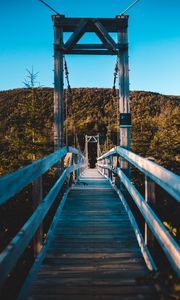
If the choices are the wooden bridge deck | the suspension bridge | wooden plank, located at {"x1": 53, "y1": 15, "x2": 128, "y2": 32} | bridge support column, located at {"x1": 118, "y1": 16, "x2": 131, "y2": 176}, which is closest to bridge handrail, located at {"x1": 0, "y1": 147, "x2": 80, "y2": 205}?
the suspension bridge

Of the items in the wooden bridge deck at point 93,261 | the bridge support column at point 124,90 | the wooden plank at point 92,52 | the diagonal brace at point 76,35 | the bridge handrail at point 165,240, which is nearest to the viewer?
the bridge handrail at point 165,240

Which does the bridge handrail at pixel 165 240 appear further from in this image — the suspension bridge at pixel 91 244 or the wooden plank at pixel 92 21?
the wooden plank at pixel 92 21

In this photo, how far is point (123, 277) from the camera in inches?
99.8

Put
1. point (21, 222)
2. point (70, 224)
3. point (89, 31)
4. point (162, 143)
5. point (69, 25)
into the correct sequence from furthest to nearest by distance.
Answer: point (162, 143), point (89, 31), point (69, 25), point (21, 222), point (70, 224)

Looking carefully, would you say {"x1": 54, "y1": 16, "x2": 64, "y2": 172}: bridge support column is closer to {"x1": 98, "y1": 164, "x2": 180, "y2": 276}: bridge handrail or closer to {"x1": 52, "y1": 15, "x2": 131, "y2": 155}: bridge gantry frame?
{"x1": 52, "y1": 15, "x2": 131, "y2": 155}: bridge gantry frame

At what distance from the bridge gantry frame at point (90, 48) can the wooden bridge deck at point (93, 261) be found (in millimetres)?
2218

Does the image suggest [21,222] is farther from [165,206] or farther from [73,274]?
[165,206]

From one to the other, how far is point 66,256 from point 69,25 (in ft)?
17.5

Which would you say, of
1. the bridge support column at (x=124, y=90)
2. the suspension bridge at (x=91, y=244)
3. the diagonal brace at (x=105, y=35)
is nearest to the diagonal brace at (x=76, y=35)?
the diagonal brace at (x=105, y=35)

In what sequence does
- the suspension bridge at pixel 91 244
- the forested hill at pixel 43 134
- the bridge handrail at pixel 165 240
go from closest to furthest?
1. the bridge handrail at pixel 165 240
2. the suspension bridge at pixel 91 244
3. the forested hill at pixel 43 134

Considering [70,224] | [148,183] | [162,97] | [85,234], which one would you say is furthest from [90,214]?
[162,97]

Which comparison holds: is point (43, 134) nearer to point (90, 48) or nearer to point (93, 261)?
point (90, 48)

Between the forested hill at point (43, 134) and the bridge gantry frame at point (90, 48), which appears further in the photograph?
the forested hill at point (43, 134)

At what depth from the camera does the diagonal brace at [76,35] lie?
6678 millimetres
